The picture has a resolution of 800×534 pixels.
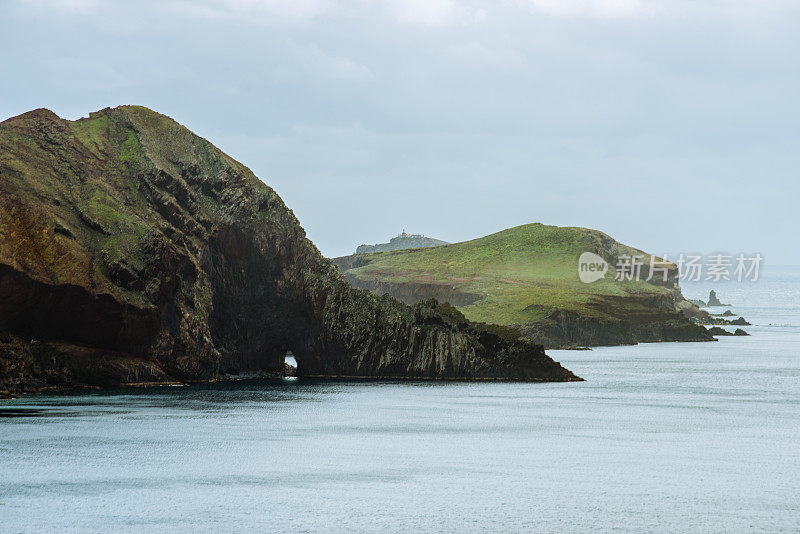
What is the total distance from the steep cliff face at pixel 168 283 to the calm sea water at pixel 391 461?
5.49 metres

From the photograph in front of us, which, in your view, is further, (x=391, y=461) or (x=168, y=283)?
(x=168, y=283)

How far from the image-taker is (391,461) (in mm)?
49875

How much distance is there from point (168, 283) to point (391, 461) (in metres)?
38.7

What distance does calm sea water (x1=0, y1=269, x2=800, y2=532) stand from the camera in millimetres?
36469

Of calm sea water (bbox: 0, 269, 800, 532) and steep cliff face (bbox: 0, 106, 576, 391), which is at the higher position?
steep cliff face (bbox: 0, 106, 576, 391)

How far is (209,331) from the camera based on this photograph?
8812cm

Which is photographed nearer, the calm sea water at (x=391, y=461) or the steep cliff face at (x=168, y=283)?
the calm sea water at (x=391, y=461)

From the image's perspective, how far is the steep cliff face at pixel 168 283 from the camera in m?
73.9

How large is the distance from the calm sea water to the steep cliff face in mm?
5494

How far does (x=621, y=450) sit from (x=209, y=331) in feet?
151

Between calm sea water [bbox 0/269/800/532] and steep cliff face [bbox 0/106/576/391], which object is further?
steep cliff face [bbox 0/106/576/391]

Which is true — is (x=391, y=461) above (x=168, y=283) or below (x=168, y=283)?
below

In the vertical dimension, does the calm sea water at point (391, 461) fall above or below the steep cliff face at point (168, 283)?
below

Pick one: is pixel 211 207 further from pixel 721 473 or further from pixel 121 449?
pixel 721 473
